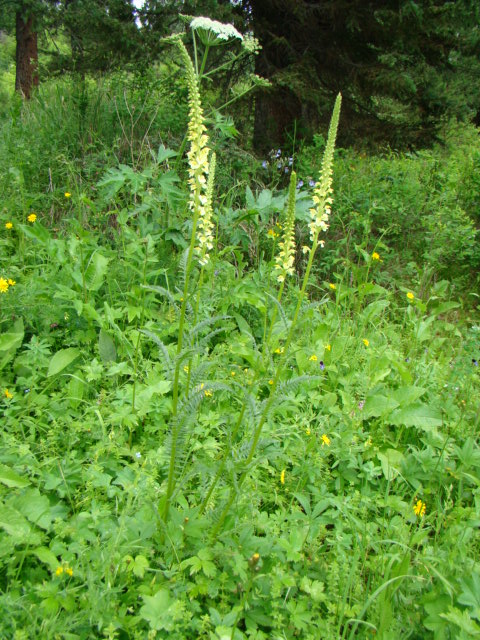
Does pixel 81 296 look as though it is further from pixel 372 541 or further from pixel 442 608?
pixel 442 608

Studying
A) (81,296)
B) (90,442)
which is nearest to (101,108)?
(81,296)

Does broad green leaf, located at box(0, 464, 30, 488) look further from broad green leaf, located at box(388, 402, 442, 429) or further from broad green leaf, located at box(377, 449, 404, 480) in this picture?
broad green leaf, located at box(388, 402, 442, 429)

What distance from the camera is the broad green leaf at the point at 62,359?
97.2 inches

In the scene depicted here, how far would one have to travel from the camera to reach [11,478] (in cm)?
169

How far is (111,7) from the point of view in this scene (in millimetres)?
4793

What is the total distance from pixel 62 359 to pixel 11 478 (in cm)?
93

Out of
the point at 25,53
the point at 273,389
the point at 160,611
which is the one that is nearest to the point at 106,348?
the point at 273,389

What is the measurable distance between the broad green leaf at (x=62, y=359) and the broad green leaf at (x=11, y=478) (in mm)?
805

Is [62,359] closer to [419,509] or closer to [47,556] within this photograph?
[47,556]

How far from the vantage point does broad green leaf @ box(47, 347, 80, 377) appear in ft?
8.10

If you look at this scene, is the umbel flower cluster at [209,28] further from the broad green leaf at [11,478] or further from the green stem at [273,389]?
the broad green leaf at [11,478]

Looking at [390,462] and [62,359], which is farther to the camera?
[62,359]

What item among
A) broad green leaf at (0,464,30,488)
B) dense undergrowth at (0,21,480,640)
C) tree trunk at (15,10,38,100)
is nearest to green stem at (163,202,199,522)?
dense undergrowth at (0,21,480,640)

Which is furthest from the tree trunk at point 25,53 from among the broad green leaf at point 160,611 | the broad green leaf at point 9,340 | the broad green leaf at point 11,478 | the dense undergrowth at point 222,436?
the broad green leaf at point 160,611
